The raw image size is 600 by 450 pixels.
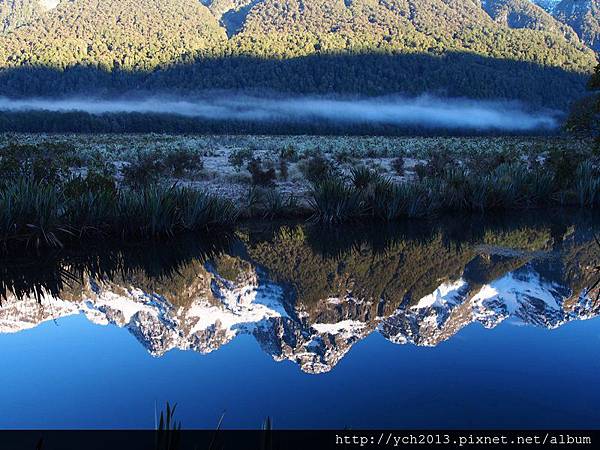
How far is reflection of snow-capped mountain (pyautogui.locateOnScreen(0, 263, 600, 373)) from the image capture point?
672 cm

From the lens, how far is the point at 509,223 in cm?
1450

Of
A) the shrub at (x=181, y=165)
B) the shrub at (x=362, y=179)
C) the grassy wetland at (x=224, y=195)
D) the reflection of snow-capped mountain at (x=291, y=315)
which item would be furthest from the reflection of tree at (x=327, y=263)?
the shrub at (x=181, y=165)

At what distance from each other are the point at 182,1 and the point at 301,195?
579 feet

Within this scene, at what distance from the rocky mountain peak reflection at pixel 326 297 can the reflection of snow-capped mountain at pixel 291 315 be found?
13 millimetres

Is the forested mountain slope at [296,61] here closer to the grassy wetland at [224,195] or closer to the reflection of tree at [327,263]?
the grassy wetland at [224,195]

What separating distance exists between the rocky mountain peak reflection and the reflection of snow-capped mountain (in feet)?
0.04

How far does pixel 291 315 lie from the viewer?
7703 mm

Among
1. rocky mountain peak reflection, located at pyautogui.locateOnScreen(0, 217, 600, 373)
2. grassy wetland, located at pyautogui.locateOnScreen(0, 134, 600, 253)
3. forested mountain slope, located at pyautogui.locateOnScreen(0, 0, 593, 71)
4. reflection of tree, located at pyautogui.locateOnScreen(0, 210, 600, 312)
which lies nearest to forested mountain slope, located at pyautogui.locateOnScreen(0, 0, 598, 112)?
forested mountain slope, located at pyautogui.locateOnScreen(0, 0, 593, 71)

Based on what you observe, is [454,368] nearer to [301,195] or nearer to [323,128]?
[301,195]

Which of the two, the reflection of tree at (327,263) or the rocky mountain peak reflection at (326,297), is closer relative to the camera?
the rocky mountain peak reflection at (326,297)

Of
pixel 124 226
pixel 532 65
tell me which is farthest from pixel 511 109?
pixel 124 226

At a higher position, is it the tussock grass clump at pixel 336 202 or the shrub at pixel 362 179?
the shrub at pixel 362 179

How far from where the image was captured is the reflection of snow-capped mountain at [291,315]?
6721mm

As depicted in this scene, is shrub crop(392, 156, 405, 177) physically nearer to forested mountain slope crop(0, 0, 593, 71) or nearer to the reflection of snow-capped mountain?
the reflection of snow-capped mountain
